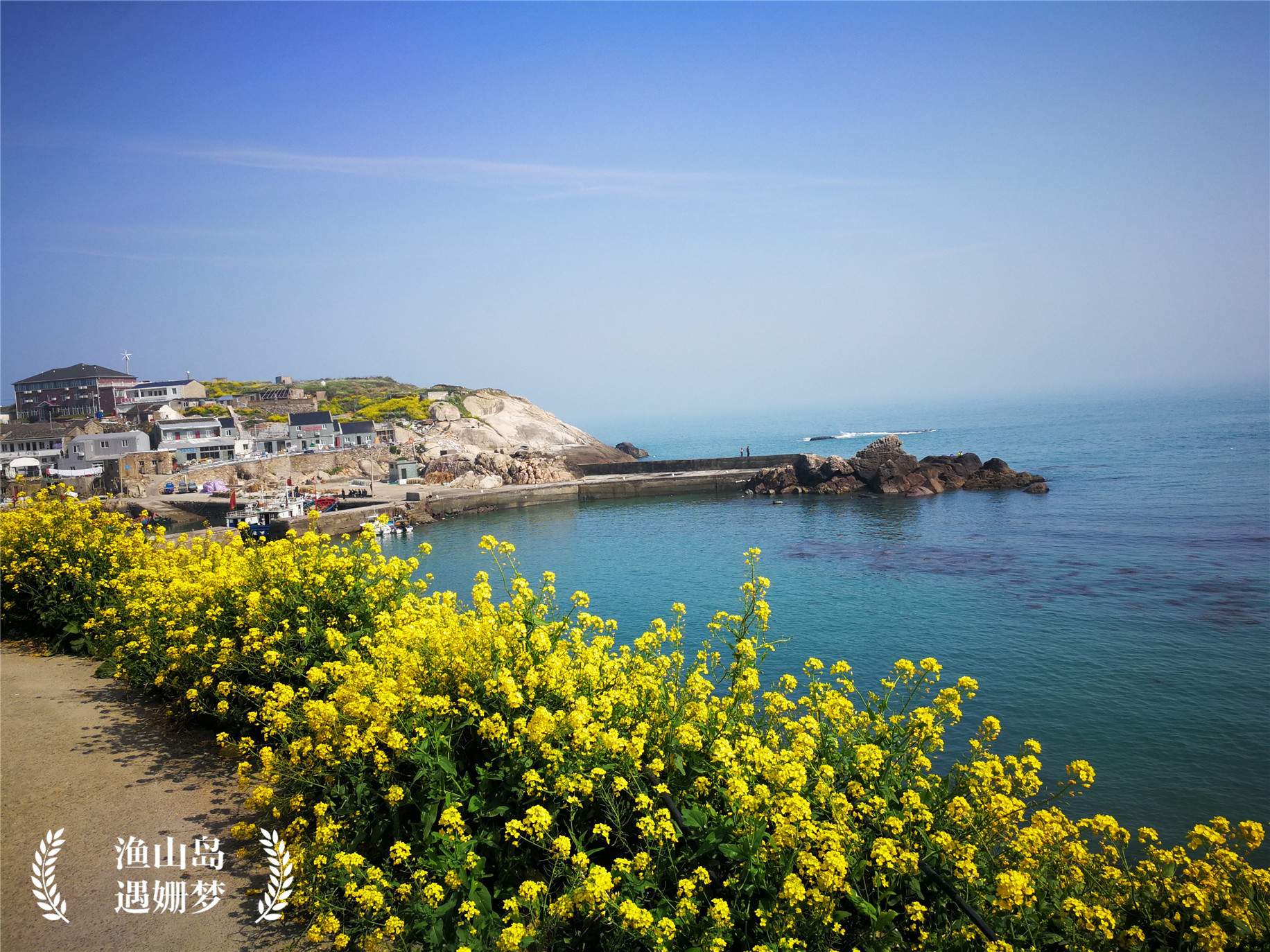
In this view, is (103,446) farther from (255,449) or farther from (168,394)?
(168,394)

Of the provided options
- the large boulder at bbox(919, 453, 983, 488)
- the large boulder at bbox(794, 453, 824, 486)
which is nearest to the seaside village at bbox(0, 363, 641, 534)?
the large boulder at bbox(794, 453, 824, 486)

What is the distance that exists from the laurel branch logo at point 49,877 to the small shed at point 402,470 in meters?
49.5

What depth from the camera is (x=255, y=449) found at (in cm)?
5966

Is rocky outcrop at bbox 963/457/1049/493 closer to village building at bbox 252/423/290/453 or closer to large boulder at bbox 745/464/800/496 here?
large boulder at bbox 745/464/800/496

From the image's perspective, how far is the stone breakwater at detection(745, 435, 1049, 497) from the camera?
44.1 metres

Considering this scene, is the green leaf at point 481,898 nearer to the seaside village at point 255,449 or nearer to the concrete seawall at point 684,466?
the seaside village at point 255,449

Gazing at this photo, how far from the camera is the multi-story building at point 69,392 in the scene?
262ft

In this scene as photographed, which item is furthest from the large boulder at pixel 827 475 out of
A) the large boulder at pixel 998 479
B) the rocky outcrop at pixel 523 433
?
the rocky outcrop at pixel 523 433

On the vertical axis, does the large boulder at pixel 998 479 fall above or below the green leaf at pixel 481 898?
below

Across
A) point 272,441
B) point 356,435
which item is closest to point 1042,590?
point 356,435

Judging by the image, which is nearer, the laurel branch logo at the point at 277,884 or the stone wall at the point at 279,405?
the laurel branch logo at the point at 277,884

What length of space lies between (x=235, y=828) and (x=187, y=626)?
2923mm

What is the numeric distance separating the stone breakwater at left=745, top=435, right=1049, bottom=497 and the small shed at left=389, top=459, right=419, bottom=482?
26.1 meters

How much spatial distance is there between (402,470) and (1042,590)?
143ft
